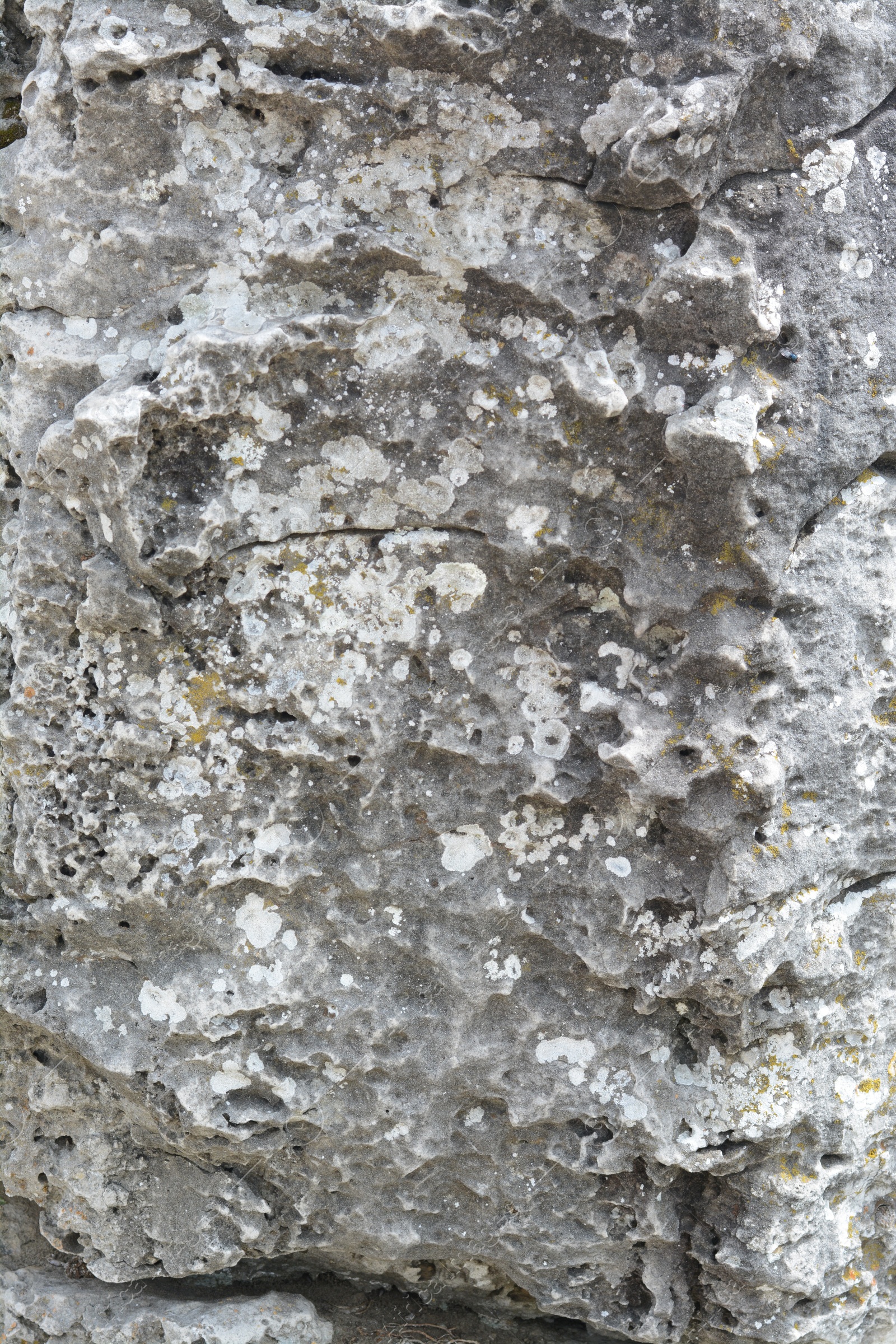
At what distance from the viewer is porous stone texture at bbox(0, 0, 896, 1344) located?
268 centimetres

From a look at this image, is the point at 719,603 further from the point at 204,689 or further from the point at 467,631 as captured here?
the point at 204,689

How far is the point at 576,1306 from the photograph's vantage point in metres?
3.23

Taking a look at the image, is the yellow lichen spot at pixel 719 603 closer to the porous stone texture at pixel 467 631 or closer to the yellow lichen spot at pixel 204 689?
the porous stone texture at pixel 467 631

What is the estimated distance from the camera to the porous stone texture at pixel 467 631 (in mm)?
2684

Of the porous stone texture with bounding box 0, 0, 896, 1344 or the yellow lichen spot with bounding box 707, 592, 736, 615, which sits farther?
the yellow lichen spot with bounding box 707, 592, 736, 615

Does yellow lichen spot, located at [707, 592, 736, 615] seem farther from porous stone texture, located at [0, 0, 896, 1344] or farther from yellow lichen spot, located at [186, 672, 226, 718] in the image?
yellow lichen spot, located at [186, 672, 226, 718]

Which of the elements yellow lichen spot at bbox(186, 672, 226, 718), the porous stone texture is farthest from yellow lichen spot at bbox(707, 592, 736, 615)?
yellow lichen spot at bbox(186, 672, 226, 718)

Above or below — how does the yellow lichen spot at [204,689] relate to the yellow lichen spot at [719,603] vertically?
below

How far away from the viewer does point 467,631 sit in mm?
2895

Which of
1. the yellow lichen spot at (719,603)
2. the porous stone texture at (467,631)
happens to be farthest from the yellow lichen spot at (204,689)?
the yellow lichen spot at (719,603)

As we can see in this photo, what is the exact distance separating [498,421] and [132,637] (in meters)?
1.09

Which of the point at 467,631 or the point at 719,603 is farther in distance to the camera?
the point at 467,631

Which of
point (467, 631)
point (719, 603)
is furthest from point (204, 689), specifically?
point (719, 603)

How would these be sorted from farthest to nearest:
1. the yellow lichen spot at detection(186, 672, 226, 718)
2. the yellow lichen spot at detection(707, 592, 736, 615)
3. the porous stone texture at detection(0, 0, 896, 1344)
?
the yellow lichen spot at detection(186, 672, 226, 718), the yellow lichen spot at detection(707, 592, 736, 615), the porous stone texture at detection(0, 0, 896, 1344)
